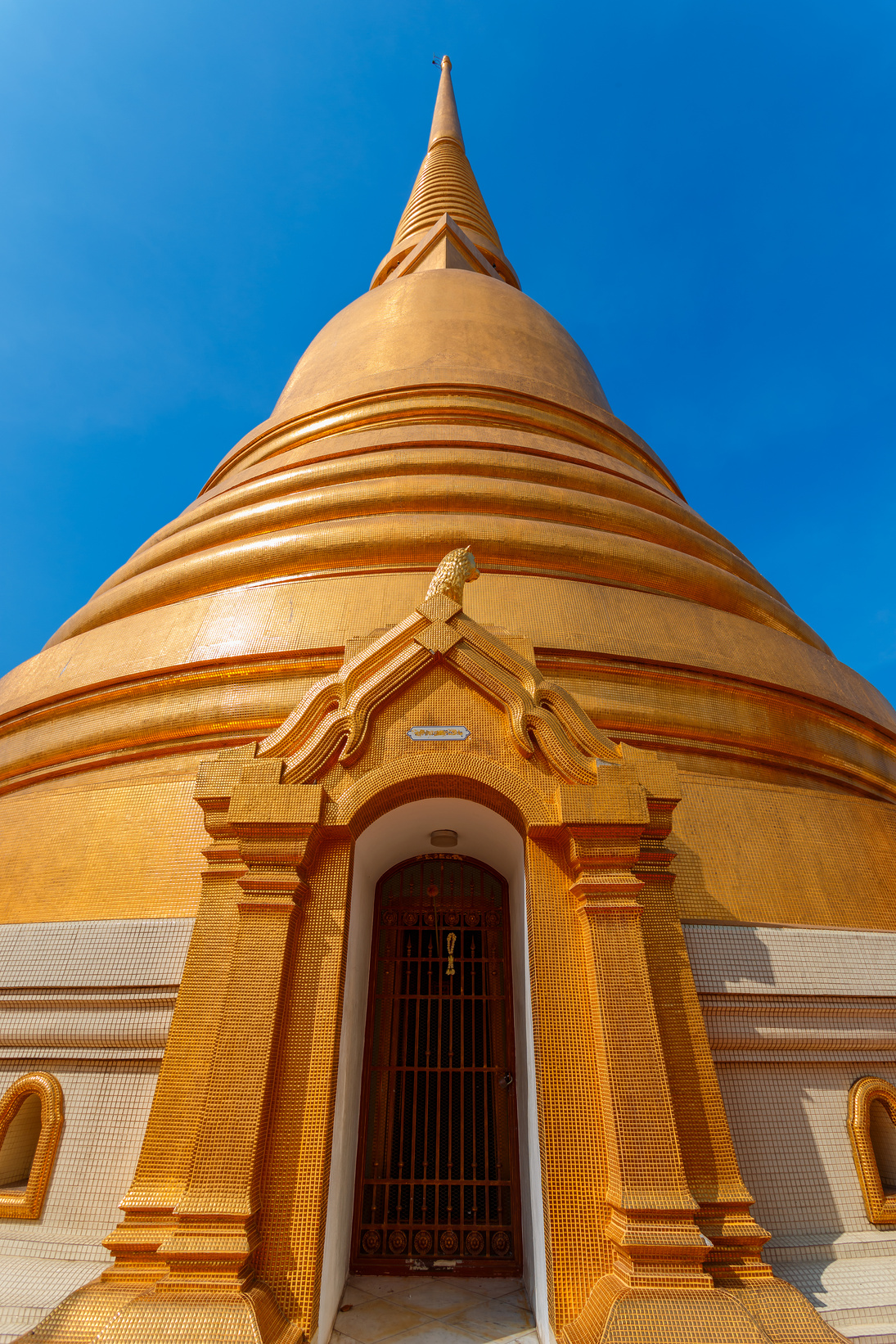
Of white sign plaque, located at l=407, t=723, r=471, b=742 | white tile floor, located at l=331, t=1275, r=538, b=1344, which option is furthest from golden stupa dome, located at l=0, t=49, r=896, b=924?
white tile floor, located at l=331, t=1275, r=538, b=1344

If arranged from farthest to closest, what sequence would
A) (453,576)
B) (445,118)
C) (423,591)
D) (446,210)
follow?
1. (445,118)
2. (446,210)
3. (423,591)
4. (453,576)

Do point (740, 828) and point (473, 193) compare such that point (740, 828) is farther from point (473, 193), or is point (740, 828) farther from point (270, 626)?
point (473, 193)

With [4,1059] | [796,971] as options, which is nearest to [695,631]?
[796,971]

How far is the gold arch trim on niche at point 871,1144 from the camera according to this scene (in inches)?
183

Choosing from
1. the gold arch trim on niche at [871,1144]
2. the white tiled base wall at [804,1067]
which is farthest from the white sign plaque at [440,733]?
the gold arch trim on niche at [871,1144]

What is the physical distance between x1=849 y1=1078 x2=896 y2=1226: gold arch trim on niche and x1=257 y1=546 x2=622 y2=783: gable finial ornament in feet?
8.95

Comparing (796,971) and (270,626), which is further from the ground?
(270,626)

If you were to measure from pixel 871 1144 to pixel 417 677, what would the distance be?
4215mm

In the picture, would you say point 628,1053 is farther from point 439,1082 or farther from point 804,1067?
point 804,1067

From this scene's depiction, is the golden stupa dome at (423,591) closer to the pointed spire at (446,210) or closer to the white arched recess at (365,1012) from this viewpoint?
the white arched recess at (365,1012)

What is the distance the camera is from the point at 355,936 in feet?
15.0

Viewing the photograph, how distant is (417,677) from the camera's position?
16.3ft

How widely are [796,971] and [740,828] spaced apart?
1261 mm

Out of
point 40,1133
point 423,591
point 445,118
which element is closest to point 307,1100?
point 40,1133
